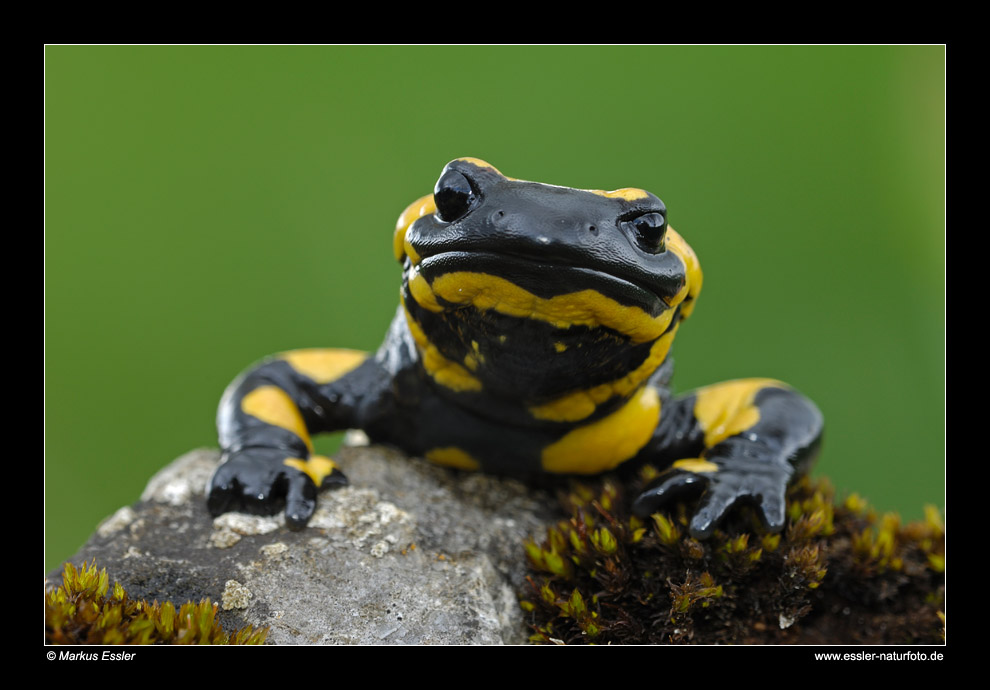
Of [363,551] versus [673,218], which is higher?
[673,218]

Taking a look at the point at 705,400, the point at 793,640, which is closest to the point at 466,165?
the point at 705,400

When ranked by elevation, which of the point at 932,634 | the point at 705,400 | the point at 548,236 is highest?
the point at 548,236

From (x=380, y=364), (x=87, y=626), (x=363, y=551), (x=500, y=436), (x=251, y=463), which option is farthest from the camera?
(x=380, y=364)

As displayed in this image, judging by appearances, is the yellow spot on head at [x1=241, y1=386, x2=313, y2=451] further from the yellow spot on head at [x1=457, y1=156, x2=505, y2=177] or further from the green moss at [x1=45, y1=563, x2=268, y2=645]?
the yellow spot on head at [x1=457, y1=156, x2=505, y2=177]

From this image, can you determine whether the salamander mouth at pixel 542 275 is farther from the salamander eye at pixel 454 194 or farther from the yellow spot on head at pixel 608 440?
the yellow spot on head at pixel 608 440

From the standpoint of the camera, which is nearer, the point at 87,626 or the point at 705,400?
the point at 87,626

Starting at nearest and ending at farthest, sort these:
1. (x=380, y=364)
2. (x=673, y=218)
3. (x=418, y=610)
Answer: (x=418, y=610)
(x=380, y=364)
(x=673, y=218)

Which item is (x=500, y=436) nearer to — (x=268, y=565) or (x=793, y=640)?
(x=268, y=565)

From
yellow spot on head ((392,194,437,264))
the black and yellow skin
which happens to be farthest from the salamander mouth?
yellow spot on head ((392,194,437,264))

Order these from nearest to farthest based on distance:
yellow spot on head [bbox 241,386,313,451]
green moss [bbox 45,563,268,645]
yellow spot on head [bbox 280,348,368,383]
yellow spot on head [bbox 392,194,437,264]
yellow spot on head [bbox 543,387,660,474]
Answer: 1. green moss [bbox 45,563,268,645]
2. yellow spot on head [bbox 392,194,437,264]
3. yellow spot on head [bbox 543,387,660,474]
4. yellow spot on head [bbox 241,386,313,451]
5. yellow spot on head [bbox 280,348,368,383]
